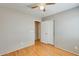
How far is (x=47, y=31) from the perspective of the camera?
15.3ft

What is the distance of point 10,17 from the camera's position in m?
3.13

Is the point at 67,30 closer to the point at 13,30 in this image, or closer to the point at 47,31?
the point at 47,31

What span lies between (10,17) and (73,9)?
8.18ft

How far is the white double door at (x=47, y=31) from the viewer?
4403 millimetres

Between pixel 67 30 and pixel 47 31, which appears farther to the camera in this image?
pixel 47 31

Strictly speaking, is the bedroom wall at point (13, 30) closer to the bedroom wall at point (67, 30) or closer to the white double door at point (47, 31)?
the white double door at point (47, 31)

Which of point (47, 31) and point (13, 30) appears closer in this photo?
point (13, 30)

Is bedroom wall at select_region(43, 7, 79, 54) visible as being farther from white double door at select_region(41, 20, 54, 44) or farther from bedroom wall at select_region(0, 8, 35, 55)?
bedroom wall at select_region(0, 8, 35, 55)

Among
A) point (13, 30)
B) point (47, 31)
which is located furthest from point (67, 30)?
point (13, 30)

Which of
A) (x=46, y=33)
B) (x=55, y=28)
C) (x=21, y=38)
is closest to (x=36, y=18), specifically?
(x=46, y=33)

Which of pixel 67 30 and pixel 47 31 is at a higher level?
pixel 67 30

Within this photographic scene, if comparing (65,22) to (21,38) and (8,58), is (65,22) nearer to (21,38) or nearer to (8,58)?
(21,38)

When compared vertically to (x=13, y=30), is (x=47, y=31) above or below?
below

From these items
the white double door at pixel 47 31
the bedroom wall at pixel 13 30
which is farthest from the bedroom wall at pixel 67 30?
the bedroom wall at pixel 13 30
